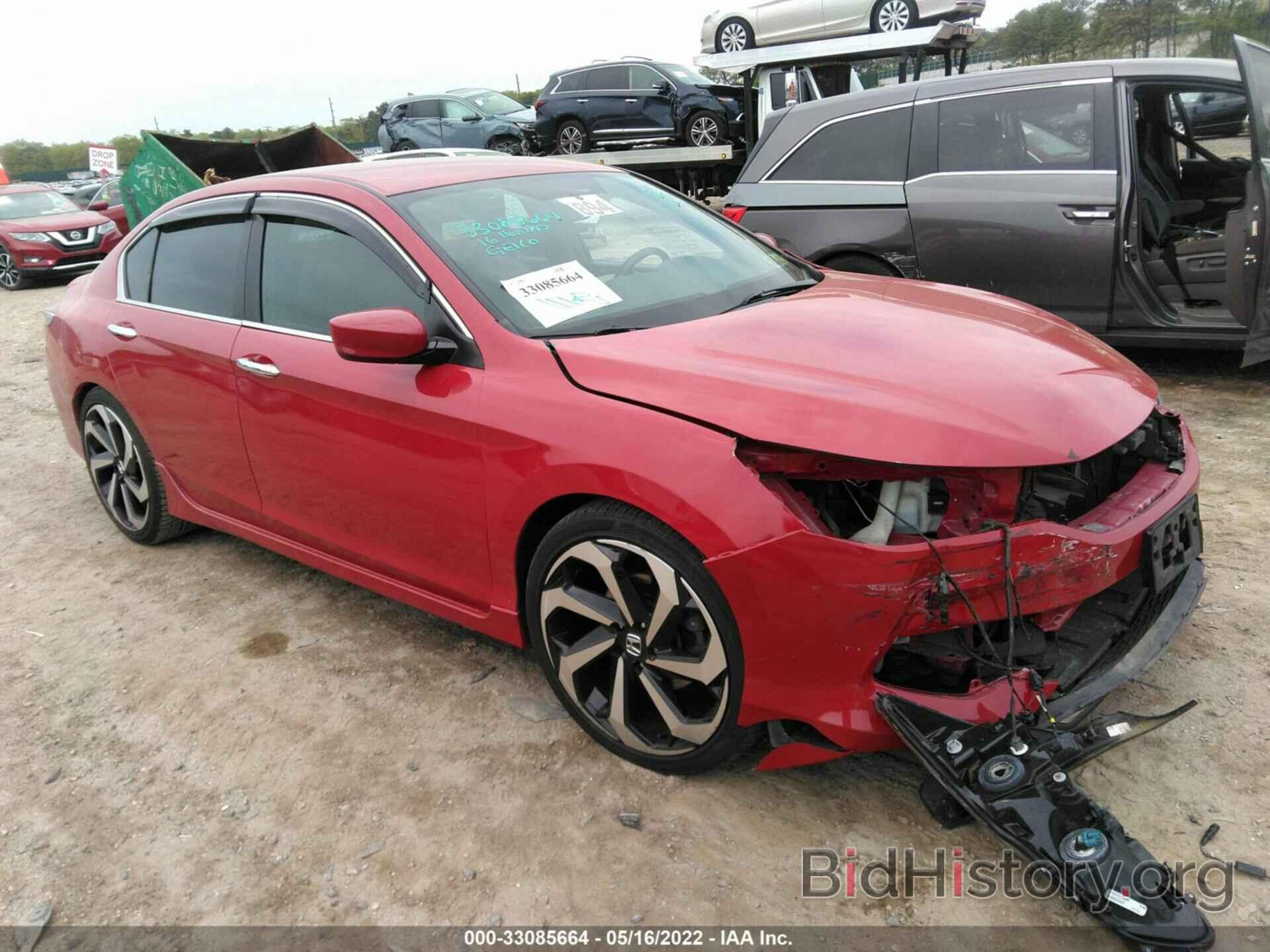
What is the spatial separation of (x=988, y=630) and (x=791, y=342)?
89cm

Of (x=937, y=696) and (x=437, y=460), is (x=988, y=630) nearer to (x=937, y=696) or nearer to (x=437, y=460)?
(x=937, y=696)

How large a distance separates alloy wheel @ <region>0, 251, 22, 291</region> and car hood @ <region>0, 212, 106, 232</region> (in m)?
0.41

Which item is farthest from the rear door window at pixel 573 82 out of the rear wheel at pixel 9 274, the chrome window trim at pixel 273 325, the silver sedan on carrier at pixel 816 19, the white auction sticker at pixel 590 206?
the white auction sticker at pixel 590 206

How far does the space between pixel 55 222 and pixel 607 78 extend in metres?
8.52

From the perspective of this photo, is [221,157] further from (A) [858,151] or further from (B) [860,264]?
(B) [860,264]

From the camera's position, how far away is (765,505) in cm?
215

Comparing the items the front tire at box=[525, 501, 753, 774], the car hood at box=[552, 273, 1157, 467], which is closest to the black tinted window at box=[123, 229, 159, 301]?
the car hood at box=[552, 273, 1157, 467]

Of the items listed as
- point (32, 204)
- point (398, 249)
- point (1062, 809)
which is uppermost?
point (32, 204)

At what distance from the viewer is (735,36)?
11.8m

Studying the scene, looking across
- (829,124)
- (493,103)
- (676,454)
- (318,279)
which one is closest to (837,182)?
(829,124)

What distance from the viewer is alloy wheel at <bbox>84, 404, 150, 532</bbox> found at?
13.7ft

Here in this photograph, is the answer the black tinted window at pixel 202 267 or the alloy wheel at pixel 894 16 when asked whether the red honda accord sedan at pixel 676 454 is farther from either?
the alloy wheel at pixel 894 16

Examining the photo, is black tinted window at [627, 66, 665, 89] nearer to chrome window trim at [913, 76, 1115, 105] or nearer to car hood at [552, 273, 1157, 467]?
chrome window trim at [913, 76, 1115, 105]

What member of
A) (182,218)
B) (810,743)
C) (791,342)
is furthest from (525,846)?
(182,218)
